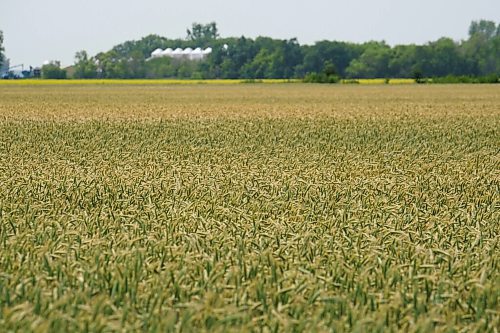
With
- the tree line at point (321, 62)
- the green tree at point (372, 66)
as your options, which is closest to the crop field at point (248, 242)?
the tree line at point (321, 62)

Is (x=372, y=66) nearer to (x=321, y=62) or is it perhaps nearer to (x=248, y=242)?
(x=321, y=62)

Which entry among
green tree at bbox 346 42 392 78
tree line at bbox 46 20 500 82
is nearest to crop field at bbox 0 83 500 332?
tree line at bbox 46 20 500 82

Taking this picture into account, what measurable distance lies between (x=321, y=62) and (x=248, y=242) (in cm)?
15281

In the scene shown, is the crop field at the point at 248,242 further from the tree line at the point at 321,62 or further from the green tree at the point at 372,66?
the green tree at the point at 372,66

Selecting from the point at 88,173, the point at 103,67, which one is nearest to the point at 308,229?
the point at 88,173

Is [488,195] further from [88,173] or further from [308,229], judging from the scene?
[88,173]

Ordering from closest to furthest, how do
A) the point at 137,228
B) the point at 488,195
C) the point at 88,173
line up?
the point at 137,228, the point at 488,195, the point at 88,173

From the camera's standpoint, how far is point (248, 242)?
6.16m

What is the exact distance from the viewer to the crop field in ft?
14.2

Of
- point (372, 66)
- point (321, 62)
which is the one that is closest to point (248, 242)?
point (372, 66)

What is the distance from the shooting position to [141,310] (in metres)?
4.38

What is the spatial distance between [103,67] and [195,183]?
167 meters

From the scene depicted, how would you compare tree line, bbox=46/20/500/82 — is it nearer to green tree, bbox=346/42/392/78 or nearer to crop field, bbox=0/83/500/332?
Answer: green tree, bbox=346/42/392/78

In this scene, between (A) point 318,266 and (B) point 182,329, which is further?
(A) point 318,266
